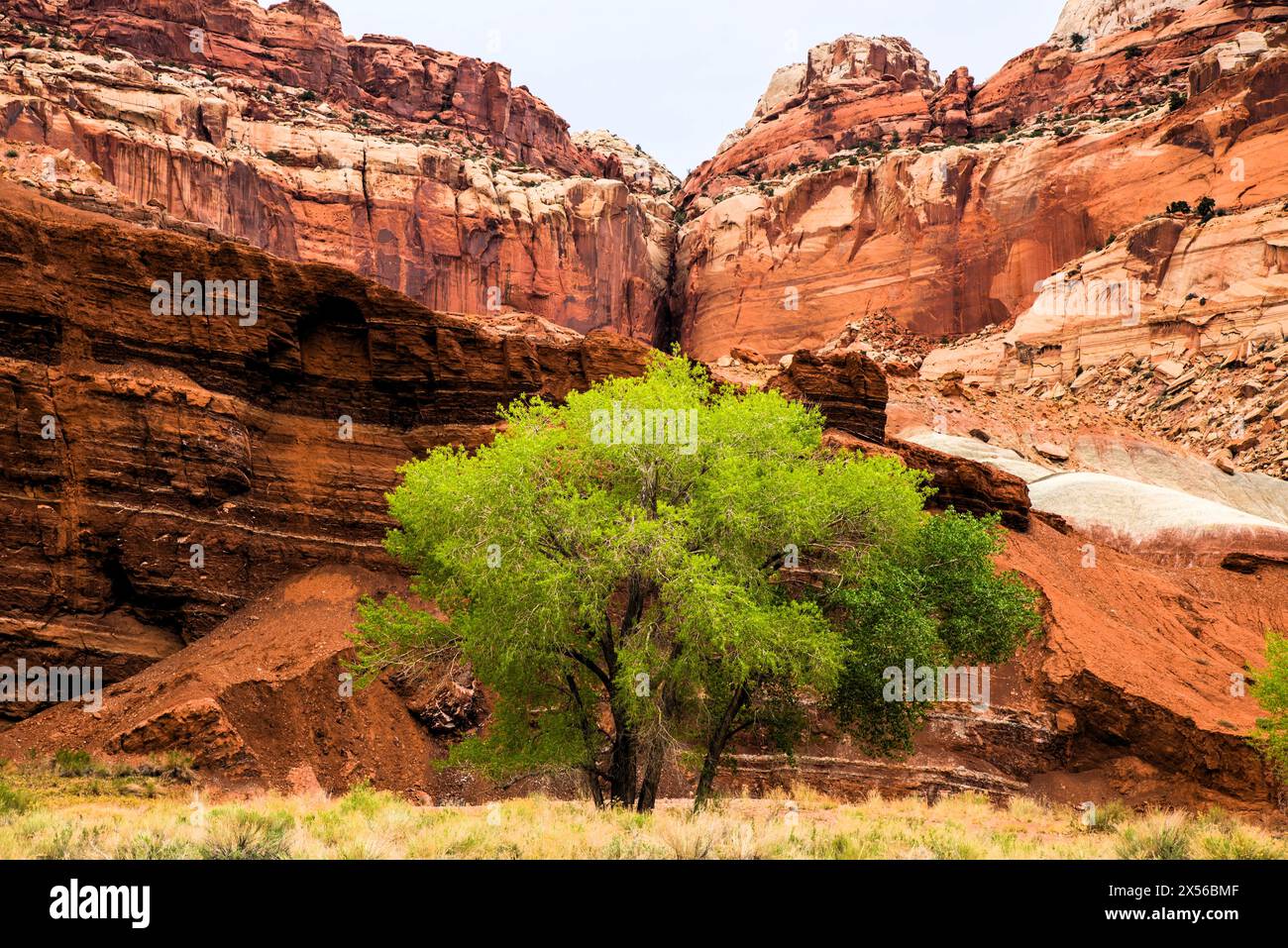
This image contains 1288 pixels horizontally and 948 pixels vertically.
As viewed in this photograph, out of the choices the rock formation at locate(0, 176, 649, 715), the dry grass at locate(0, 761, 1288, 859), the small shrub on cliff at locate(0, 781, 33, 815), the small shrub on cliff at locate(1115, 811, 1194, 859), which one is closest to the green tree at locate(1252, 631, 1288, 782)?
the dry grass at locate(0, 761, 1288, 859)

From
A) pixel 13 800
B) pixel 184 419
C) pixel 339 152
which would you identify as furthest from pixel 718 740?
pixel 339 152

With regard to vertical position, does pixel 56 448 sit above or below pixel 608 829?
above

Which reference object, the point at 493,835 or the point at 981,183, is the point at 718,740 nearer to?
the point at 493,835

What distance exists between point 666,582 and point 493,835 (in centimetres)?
555

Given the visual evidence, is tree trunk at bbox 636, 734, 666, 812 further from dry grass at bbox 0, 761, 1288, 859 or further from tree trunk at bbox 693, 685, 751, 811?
tree trunk at bbox 693, 685, 751, 811

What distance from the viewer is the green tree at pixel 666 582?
16.4m

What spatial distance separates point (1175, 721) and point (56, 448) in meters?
34.0

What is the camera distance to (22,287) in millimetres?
28500

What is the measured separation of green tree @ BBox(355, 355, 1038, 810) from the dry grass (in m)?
1.86

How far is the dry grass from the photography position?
10555 millimetres

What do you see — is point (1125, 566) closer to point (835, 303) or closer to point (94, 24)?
point (835, 303)

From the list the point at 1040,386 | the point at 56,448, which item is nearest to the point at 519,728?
the point at 56,448

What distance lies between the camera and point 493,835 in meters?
11.9
